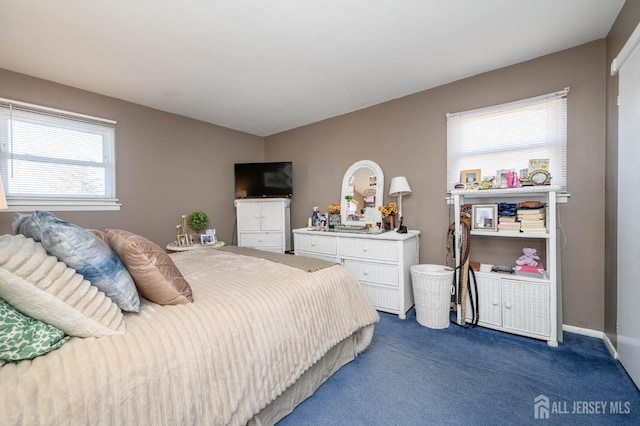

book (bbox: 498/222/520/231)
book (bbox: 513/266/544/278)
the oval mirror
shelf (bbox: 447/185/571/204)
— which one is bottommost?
book (bbox: 513/266/544/278)

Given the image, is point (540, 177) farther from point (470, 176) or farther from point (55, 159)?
point (55, 159)

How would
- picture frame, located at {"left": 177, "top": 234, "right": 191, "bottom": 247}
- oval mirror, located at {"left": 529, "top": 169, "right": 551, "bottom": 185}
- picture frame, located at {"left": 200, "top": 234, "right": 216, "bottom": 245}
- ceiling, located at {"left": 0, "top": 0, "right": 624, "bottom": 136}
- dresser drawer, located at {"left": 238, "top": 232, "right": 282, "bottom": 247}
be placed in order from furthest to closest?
dresser drawer, located at {"left": 238, "top": 232, "right": 282, "bottom": 247}, picture frame, located at {"left": 200, "top": 234, "right": 216, "bottom": 245}, picture frame, located at {"left": 177, "top": 234, "right": 191, "bottom": 247}, oval mirror, located at {"left": 529, "top": 169, "right": 551, "bottom": 185}, ceiling, located at {"left": 0, "top": 0, "right": 624, "bottom": 136}

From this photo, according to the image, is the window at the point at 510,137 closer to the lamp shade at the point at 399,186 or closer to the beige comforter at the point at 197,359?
the lamp shade at the point at 399,186

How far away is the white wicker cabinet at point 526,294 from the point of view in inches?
82.0

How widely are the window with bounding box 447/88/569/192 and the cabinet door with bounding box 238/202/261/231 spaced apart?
2.67 m

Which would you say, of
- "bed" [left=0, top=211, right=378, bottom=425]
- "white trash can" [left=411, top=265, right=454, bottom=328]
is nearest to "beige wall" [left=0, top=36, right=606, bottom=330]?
"white trash can" [left=411, top=265, right=454, bottom=328]

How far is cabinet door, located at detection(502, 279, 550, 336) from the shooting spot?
2.10 metres

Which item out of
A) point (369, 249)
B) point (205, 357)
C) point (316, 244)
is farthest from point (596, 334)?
point (205, 357)

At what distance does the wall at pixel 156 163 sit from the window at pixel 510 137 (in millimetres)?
3225

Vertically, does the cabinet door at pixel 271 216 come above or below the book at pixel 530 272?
above

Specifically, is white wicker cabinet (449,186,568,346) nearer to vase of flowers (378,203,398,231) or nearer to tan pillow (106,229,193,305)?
vase of flowers (378,203,398,231)

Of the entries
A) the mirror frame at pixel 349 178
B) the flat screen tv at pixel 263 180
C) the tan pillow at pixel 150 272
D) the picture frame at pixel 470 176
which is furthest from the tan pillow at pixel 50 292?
the flat screen tv at pixel 263 180

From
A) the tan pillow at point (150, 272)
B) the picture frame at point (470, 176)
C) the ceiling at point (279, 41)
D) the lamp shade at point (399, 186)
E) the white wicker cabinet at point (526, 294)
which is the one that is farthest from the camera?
the lamp shade at point (399, 186)

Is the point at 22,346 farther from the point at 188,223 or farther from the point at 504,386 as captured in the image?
the point at 188,223
